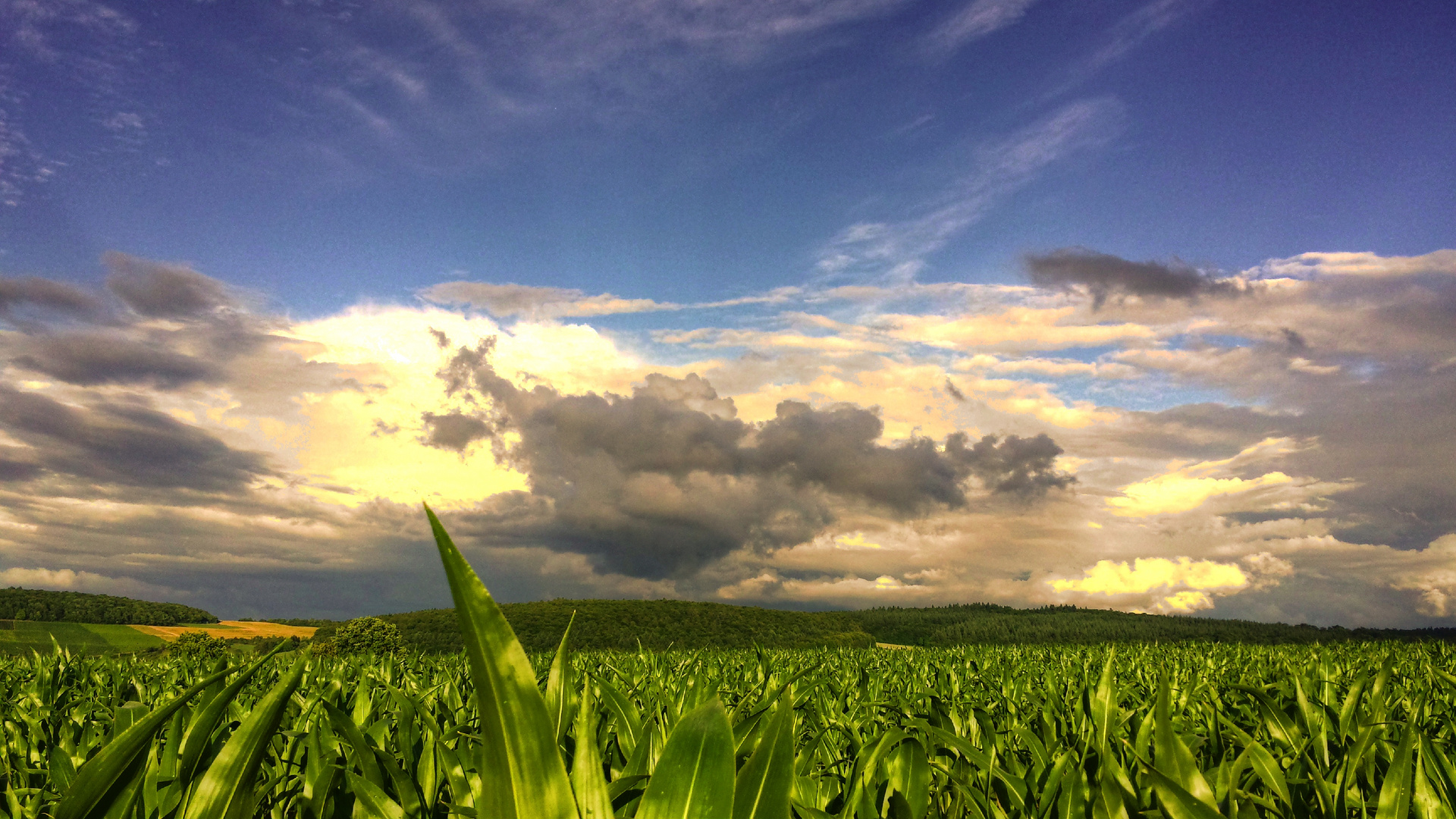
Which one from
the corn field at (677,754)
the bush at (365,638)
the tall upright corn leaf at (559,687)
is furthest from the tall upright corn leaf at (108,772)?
the bush at (365,638)

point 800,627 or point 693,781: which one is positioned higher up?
point 693,781

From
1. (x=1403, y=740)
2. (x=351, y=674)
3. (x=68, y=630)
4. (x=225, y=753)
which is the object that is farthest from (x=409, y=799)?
(x=68, y=630)

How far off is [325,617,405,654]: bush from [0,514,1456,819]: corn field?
24.5m

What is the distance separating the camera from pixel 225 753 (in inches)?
44.1

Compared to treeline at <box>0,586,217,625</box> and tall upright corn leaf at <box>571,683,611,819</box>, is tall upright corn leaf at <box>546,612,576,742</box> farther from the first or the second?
treeline at <box>0,586,217,625</box>

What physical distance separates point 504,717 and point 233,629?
1935 inches

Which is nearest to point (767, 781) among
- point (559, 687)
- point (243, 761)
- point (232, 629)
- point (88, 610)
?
point (243, 761)

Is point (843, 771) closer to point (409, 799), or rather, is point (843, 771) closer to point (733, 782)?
point (409, 799)

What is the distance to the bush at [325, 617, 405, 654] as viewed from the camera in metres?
27.9

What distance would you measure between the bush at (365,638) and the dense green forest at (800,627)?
2.82 m

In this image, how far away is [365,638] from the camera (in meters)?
28.3

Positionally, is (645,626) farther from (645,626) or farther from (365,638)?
(365,638)

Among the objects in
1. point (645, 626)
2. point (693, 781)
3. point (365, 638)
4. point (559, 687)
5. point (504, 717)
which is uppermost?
point (504, 717)

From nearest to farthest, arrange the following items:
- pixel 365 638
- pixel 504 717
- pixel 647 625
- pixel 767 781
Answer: pixel 504 717 < pixel 767 781 < pixel 365 638 < pixel 647 625
